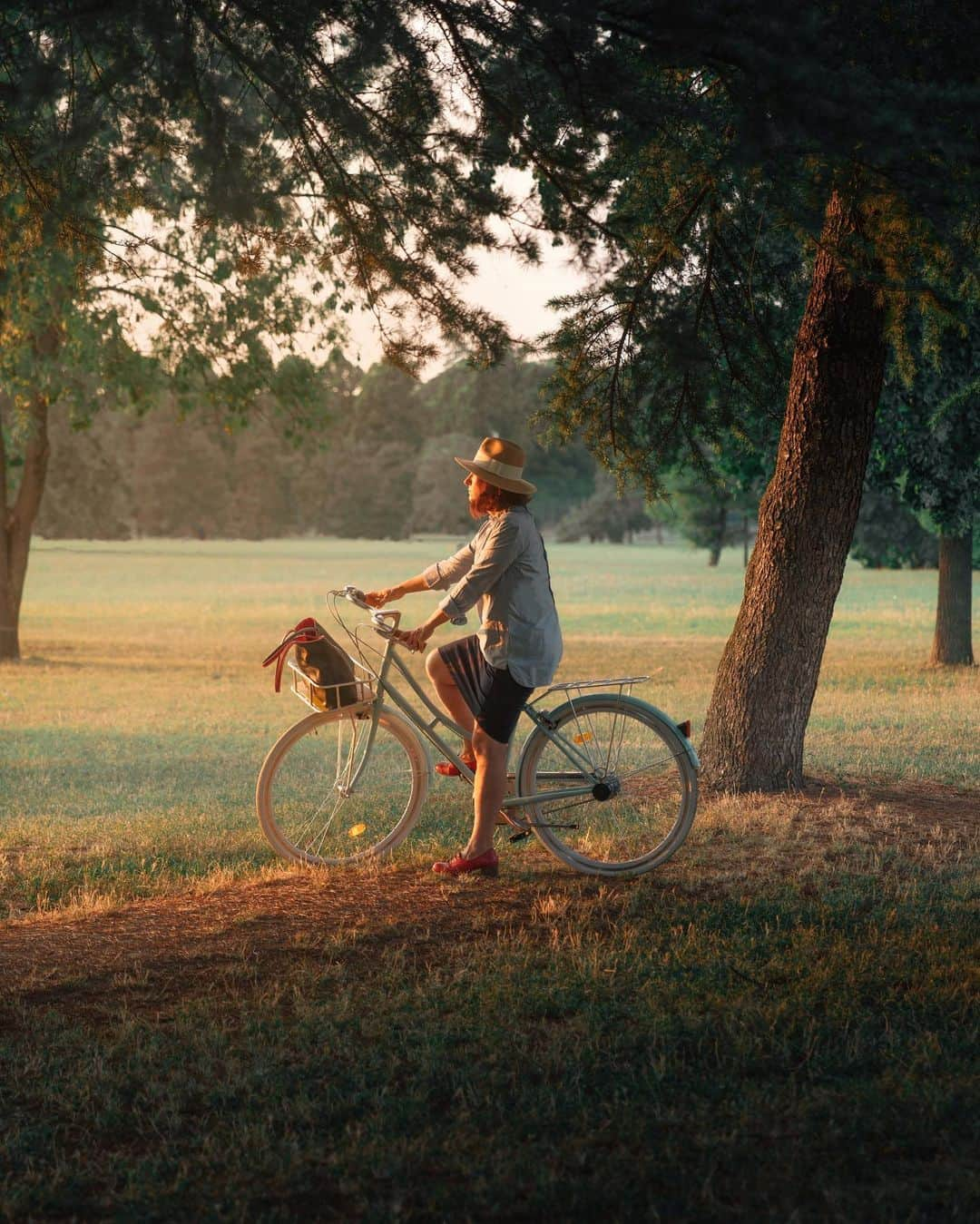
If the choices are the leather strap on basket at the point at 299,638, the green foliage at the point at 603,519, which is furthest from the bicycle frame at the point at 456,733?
the green foliage at the point at 603,519

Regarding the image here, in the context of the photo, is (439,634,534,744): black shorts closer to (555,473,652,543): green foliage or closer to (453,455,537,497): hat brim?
(453,455,537,497): hat brim

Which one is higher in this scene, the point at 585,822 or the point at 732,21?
the point at 732,21

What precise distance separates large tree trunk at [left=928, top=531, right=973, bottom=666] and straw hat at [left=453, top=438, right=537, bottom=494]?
1561 centimetres

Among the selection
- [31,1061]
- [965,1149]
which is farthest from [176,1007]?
[965,1149]

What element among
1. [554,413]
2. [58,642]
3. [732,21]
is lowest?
[58,642]

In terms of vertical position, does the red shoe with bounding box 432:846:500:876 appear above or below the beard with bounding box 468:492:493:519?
below

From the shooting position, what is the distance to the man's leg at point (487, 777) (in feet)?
→ 20.7

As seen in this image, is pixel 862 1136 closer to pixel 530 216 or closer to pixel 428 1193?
pixel 428 1193

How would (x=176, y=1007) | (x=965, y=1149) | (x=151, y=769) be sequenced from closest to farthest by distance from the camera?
(x=965, y=1149)
(x=176, y=1007)
(x=151, y=769)

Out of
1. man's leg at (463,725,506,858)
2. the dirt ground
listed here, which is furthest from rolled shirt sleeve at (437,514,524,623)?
the dirt ground

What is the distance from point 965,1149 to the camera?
3.66 meters

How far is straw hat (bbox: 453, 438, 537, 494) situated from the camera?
621cm

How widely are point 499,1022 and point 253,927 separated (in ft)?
5.20

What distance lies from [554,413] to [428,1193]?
6170 mm
